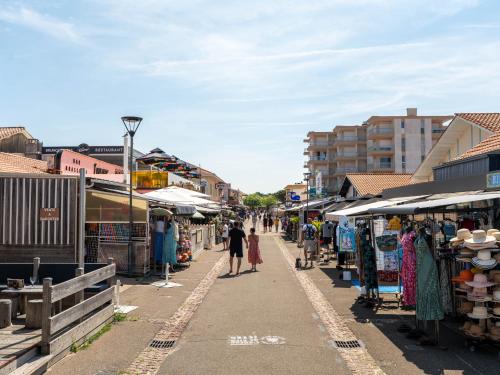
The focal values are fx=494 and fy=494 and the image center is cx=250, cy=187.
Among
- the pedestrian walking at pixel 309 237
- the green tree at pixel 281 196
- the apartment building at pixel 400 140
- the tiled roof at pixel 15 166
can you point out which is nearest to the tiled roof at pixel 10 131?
the tiled roof at pixel 15 166

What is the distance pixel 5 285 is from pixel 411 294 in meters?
7.28

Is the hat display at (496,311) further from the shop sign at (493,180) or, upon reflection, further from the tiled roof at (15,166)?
Result: the tiled roof at (15,166)

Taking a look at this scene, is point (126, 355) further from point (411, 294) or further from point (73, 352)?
point (411, 294)

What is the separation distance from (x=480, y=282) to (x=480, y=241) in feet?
1.97

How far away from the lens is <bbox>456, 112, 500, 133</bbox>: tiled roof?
21.4m

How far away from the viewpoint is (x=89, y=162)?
96.1ft

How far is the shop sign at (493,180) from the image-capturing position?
31.3ft

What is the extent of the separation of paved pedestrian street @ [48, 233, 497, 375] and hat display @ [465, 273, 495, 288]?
37.6 inches

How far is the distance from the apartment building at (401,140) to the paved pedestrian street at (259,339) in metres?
57.4

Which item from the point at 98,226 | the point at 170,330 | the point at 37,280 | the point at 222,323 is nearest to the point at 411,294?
the point at 222,323

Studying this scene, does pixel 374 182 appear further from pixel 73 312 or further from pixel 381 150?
pixel 381 150

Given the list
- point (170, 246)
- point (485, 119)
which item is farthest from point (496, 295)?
point (485, 119)

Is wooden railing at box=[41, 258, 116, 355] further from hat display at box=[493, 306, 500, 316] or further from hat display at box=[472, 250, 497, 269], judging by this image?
hat display at box=[493, 306, 500, 316]

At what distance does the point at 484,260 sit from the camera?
23.5 ft
